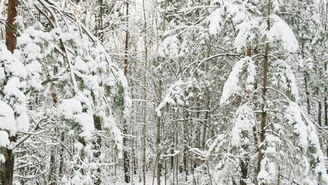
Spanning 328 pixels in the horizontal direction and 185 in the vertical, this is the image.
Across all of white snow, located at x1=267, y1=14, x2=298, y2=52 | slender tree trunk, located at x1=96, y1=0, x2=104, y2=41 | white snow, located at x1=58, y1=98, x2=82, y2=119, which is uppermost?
slender tree trunk, located at x1=96, y1=0, x2=104, y2=41

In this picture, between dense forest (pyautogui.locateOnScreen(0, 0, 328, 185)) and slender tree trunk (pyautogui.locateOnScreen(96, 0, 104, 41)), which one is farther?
slender tree trunk (pyautogui.locateOnScreen(96, 0, 104, 41))

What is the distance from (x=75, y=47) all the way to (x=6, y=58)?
1100 millimetres

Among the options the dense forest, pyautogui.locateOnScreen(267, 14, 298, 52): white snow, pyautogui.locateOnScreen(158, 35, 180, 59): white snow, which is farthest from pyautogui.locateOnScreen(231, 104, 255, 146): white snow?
pyautogui.locateOnScreen(158, 35, 180, 59): white snow

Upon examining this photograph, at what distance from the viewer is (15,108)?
3.08 metres

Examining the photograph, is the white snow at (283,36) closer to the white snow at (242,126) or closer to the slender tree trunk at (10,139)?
the white snow at (242,126)

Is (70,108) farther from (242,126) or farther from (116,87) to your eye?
(242,126)

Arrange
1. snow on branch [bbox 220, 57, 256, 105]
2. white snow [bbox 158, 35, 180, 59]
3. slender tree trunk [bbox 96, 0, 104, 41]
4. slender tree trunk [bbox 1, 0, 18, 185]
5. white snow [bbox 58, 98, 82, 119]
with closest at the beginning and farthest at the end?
white snow [bbox 58, 98, 82, 119], slender tree trunk [bbox 1, 0, 18, 185], snow on branch [bbox 220, 57, 256, 105], white snow [bbox 158, 35, 180, 59], slender tree trunk [bbox 96, 0, 104, 41]

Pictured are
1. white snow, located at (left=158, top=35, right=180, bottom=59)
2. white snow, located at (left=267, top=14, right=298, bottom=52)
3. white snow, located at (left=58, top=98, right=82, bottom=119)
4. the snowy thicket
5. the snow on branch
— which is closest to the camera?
the snowy thicket

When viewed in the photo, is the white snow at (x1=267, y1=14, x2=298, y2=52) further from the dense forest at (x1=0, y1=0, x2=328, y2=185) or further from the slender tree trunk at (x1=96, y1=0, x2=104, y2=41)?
the slender tree trunk at (x1=96, y1=0, x2=104, y2=41)

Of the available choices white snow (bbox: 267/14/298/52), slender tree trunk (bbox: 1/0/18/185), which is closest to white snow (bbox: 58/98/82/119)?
slender tree trunk (bbox: 1/0/18/185)

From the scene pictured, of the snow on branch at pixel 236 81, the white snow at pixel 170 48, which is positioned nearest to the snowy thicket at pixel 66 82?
the snow on branch at pixel 236 81

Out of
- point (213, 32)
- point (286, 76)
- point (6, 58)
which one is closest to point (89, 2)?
point (213, 32)

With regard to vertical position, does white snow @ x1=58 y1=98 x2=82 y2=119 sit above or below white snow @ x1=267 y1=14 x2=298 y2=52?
below

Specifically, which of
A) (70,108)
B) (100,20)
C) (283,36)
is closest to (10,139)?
(70,108)
